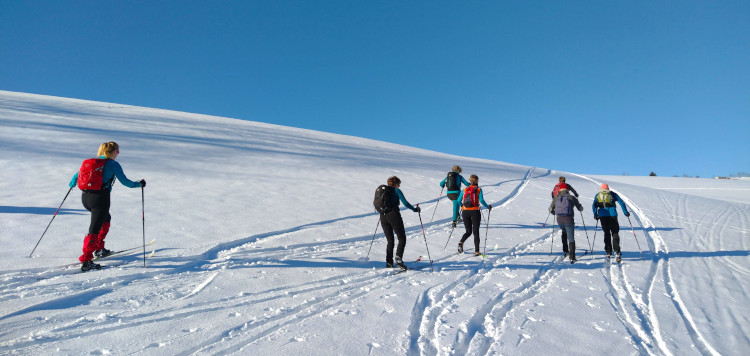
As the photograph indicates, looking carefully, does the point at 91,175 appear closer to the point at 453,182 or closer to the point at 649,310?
the point at 453,182

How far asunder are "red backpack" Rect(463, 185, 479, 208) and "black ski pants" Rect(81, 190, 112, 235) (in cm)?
661

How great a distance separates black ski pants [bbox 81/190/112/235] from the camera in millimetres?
5582

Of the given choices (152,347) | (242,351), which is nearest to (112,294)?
(152,347)

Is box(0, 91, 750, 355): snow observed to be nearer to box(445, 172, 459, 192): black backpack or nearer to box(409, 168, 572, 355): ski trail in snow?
box(409, 168, 572, 355): ski trail in snow

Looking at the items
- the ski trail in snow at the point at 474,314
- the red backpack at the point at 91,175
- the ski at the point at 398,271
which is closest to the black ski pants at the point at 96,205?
the red backpack at the point at 91,175

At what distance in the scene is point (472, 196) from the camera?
26.6 ft

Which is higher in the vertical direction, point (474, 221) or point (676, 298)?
point (474, 221)

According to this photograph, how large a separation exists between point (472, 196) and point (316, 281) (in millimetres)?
4020

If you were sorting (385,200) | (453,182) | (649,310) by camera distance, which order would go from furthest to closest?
(453,182) < (385,200) < (649,310)

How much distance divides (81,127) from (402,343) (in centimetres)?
2314

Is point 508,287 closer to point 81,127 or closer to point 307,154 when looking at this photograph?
point 307,154

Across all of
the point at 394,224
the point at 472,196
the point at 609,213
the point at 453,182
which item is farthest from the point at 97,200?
the point at 609,213

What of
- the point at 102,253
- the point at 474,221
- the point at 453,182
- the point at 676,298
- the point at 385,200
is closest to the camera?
the point at 676,298

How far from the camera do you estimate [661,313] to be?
17.5 ft
